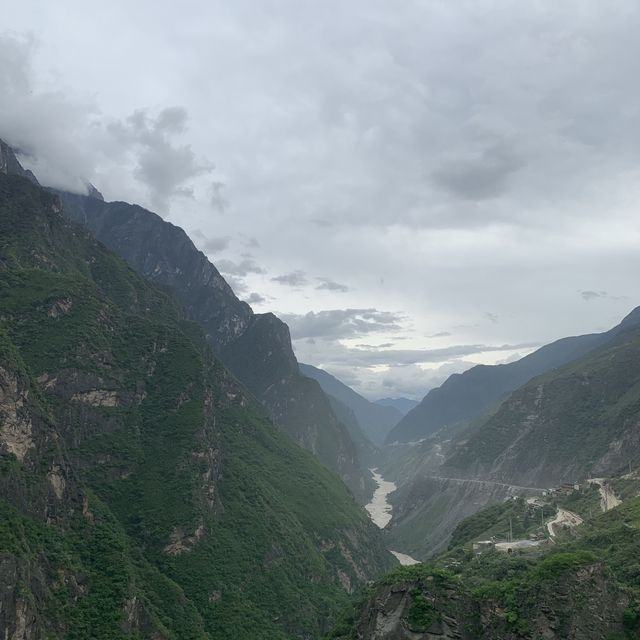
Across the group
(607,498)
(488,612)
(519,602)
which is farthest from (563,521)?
(519,602)

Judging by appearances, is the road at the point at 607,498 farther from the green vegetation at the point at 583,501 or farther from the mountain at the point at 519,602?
the mountain at the point at 519,602

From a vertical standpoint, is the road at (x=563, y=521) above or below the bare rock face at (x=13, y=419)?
below

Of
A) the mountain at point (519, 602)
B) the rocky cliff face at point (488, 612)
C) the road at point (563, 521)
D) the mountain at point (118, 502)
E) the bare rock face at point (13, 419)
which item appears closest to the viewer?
the rocky cliff face at point (488, 612)

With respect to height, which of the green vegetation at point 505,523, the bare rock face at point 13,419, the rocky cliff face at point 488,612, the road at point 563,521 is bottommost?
the green vegetation at point 505,523

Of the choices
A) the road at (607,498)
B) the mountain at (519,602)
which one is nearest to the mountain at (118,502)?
the mountain at (519,602)

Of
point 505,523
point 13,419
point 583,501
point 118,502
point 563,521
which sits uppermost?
point 13,419

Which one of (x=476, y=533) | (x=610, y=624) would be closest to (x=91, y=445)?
(x=476, y=533)

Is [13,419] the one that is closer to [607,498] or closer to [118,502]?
[118,502]

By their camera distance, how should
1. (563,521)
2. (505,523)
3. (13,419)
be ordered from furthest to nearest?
(505,523) < (563,521) < (13,419)
